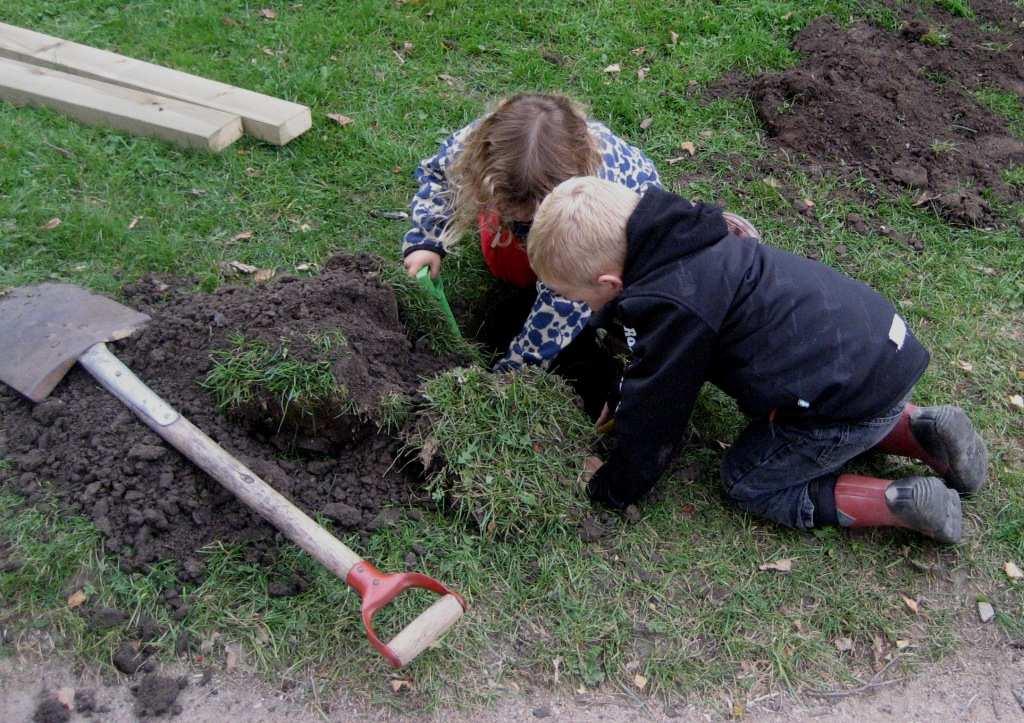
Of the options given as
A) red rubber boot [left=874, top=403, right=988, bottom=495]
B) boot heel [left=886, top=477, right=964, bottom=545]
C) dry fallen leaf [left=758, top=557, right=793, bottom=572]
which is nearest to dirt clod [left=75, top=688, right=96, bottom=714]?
dry fallen leaf [left=758, top=557, right=793, bottom=572]

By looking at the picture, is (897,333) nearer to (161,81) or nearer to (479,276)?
(479,276)

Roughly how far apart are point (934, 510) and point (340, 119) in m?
3.52

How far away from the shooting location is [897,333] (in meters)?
2.76

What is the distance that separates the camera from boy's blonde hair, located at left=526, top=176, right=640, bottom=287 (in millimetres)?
2516

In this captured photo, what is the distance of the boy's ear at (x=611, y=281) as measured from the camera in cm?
258

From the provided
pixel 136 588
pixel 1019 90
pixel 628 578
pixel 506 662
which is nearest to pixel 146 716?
pixel 136 588

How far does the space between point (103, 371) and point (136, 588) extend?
78 cm

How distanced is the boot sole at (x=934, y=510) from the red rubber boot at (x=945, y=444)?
0.12 metres

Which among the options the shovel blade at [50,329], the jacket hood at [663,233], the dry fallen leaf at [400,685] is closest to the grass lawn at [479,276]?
the dry fallen leaf at [400,685]

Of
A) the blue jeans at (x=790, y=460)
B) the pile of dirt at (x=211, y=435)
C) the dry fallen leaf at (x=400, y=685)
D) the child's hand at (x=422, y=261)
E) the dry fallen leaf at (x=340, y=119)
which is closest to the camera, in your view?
the dry fallen leaf at (x=400, y=685)

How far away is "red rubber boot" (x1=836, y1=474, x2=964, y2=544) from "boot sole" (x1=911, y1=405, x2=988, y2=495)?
0.11m

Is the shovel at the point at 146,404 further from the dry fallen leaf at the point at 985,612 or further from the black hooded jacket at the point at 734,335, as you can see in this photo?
the dry fallen leaf at the point at 985,612

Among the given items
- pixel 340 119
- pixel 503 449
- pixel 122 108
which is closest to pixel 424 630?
pixel 503 449

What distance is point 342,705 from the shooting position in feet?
8.06
